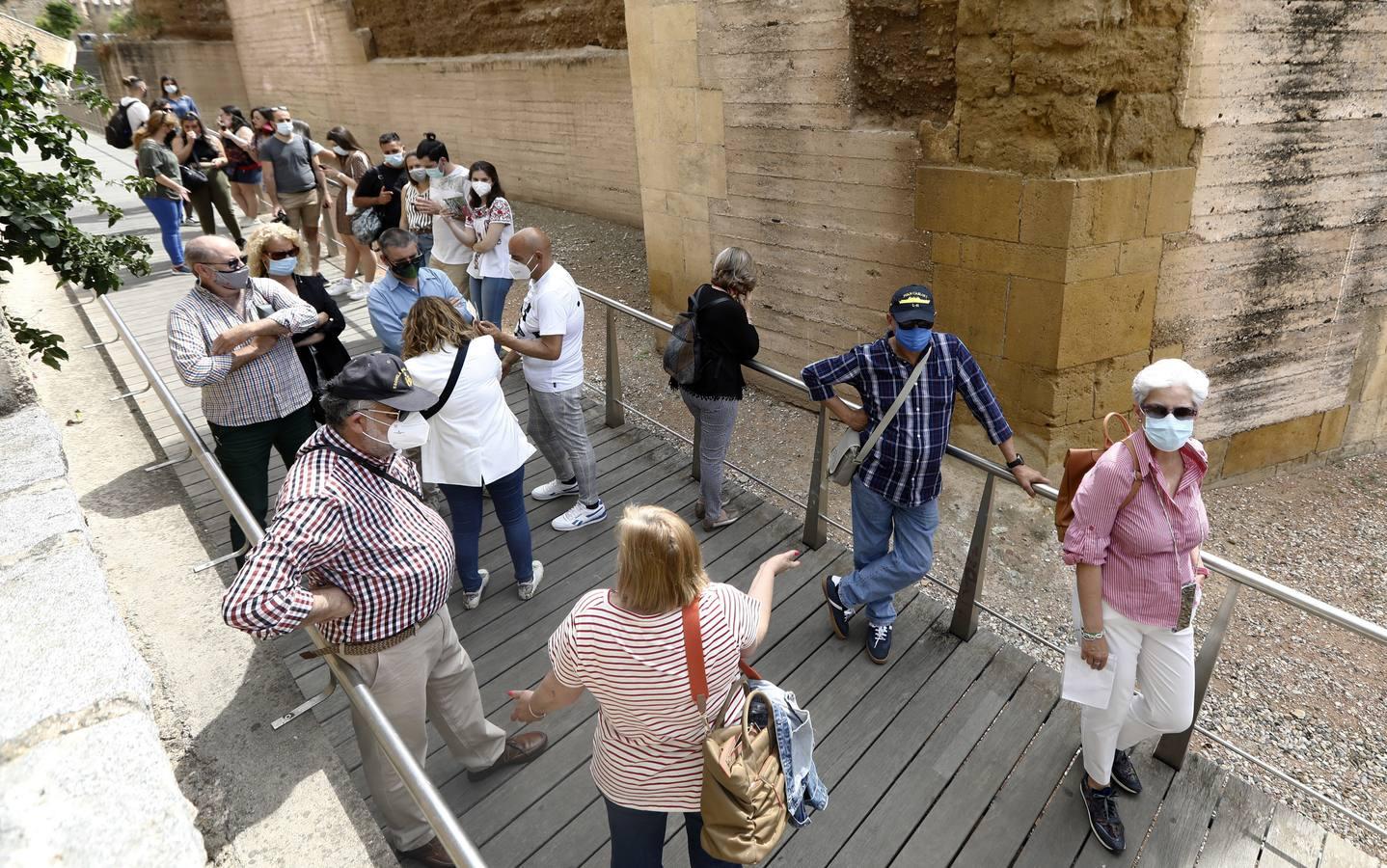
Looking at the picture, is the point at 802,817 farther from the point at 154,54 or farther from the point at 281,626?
the point at 154,54

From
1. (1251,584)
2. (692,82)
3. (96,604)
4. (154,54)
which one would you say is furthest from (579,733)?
(154,54)

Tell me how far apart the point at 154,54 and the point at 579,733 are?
2702 cm

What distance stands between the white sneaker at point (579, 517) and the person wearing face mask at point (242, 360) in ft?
4.80

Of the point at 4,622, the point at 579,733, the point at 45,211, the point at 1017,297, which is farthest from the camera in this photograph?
the point at 1017,297

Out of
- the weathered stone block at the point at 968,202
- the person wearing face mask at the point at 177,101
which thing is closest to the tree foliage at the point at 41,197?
the weathered stone block at the point at 968,202

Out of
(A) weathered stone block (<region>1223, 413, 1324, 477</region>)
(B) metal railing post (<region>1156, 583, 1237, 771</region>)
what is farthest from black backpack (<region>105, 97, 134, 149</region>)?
(A) weathered stone block (<region>1223, 413, 1324, 477</region>)

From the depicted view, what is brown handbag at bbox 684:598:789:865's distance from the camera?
2049mm

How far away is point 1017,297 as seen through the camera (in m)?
5.64

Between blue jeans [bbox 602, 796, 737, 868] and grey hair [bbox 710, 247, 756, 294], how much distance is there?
Result: 2570 millimetres

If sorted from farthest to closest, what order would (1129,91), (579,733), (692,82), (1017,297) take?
(692,82), (1017,297), (1129,91), (579,733)

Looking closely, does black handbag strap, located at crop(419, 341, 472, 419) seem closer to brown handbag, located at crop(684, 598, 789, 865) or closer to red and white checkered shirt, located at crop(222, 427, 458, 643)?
red and white checkered shirt, located at crop(222, 427, 458, 643)

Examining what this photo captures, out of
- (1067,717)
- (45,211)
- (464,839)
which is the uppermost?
(45,211)

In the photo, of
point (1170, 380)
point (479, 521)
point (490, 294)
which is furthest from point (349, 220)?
point (1170, 380)

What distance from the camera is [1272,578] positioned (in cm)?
583
